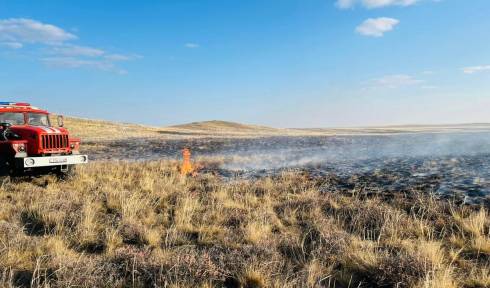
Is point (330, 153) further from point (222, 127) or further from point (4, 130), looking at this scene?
point (222, 127)

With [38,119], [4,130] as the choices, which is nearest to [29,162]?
[4,130]

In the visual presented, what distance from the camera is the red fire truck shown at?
1177 centimetres

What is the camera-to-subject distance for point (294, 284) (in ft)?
16.7

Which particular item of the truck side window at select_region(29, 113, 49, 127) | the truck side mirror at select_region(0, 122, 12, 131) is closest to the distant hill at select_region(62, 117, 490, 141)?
the truck side window at select_region(29, 113, 49, 127)

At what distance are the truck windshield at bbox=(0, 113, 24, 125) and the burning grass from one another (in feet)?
9.82

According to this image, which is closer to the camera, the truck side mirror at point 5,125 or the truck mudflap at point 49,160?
the truck mudflap at point 49,160

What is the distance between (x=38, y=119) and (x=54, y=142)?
6.56 ft

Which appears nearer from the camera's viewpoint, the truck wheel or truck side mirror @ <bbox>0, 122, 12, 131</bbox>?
truck side mirror @ <bbox>0, 122, 12, 131</bbox>

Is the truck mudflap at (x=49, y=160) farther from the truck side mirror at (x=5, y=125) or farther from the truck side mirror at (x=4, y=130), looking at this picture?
the truck side mirror at (x=5, y=125)

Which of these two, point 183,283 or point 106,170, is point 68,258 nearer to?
point 183,283

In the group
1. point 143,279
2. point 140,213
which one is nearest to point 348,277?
point 143,279

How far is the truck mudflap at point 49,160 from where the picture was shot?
1146 cm

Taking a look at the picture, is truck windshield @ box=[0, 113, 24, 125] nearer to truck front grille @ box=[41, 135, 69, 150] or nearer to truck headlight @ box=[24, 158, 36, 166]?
truck front grille @ box=[41, 135, 69, 150]

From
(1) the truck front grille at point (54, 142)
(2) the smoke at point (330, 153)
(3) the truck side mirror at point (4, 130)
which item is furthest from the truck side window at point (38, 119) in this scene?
(2) the smoke at point (330, 153)
